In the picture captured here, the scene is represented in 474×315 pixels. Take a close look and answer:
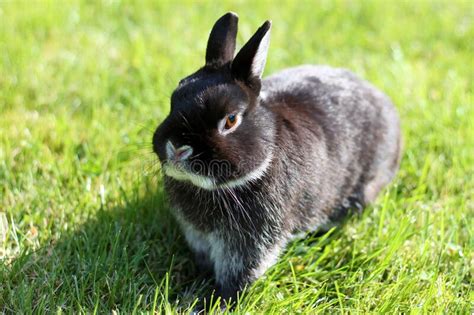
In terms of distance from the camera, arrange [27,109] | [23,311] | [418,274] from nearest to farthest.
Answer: [23,311] < [418,274] < [27,109]

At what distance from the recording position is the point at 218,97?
2811 mm

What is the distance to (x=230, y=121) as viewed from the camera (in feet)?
9.26

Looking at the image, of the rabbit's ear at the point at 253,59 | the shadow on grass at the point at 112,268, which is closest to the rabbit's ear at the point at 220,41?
the rabbit's ear at the point at 253,59

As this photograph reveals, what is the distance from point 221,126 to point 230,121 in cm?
7

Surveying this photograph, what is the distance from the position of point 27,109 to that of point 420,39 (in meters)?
3.76

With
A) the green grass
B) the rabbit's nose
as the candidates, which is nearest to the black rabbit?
the rabbit's nose

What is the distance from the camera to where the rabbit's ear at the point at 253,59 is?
2.86 metres

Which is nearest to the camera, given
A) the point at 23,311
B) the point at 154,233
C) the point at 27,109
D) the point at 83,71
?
the point at 23,311

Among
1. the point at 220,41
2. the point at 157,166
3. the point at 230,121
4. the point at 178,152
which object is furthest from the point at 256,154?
the point at 157,166

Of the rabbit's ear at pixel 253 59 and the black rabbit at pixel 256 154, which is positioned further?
the rabbit's ear at pixel 253 59

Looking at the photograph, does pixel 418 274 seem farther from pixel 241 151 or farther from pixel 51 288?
pixel 51 288

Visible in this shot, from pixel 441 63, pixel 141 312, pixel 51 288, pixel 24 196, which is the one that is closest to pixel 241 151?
pixel 141 312

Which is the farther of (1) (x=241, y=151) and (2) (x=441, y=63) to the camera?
(2) (x=441, y=63)

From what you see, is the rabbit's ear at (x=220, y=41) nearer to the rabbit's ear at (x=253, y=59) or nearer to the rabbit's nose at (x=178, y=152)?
the rabbit's ear at (x=253, y=59)
